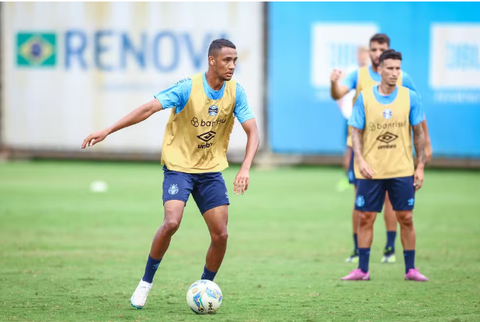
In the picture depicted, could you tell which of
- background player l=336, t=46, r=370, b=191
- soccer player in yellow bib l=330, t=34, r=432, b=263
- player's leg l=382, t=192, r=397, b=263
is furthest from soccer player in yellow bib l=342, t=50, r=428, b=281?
background player l=336, t=46, r=370, b=191

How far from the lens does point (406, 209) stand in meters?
8.57

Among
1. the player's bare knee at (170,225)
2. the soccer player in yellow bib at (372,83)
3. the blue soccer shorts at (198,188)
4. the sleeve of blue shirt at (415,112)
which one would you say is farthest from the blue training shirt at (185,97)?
the sleeve of blue shirt at (415,112)

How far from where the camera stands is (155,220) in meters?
13.5

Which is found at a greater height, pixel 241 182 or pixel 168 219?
pixel 241 182

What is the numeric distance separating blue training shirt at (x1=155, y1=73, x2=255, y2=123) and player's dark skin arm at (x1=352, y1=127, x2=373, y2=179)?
1663mm

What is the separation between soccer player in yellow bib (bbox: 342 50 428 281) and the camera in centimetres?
856

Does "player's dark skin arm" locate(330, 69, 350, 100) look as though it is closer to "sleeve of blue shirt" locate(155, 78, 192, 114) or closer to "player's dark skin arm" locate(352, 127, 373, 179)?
"player's dark skin arm" locate(352, 127, 373, 179)

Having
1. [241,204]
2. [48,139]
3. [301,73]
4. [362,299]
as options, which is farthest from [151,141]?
[362,299]

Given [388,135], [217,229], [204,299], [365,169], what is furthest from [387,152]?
[204,299]

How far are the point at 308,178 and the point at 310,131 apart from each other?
7.63 feet

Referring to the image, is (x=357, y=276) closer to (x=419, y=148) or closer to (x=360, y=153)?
(x=360, y=153)

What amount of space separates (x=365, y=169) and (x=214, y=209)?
6.48ft

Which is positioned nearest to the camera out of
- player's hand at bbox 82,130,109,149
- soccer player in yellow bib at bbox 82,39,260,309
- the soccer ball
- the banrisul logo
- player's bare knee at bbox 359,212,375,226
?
player's hand at bbox 82,130,109,149

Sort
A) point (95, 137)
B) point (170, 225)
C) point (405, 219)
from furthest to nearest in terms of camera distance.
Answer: point (405, 219) → point (170, 225) → point (95, 137)
